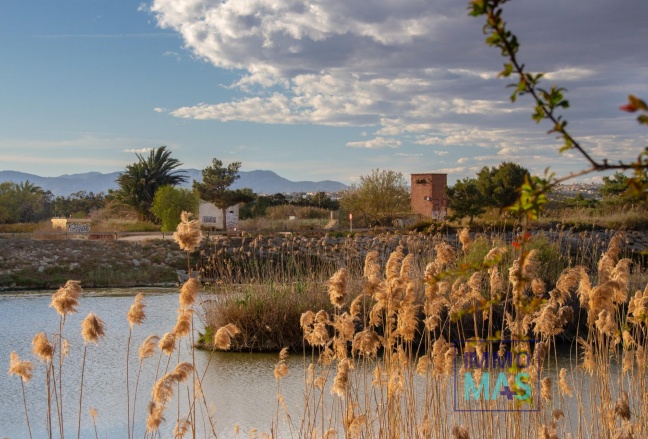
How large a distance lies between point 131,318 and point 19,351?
6.37 metres

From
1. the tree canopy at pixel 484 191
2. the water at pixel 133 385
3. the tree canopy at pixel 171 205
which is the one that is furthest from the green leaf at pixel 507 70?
the tree canopy at pixel 171 205

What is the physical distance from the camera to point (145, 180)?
36.3m

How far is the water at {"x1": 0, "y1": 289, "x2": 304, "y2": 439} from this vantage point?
6082 mm

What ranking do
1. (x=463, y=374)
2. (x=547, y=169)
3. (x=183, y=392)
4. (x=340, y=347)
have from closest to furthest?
(x=547, y=169), (x=340, y=347), (x=463, y=374), (x=183, y=392)

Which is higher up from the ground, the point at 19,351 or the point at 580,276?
the point at 580,276

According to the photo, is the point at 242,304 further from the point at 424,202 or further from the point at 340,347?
the point at 424,202

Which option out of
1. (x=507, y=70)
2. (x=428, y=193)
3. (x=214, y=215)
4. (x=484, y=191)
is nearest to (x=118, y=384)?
(x=507, y=70)

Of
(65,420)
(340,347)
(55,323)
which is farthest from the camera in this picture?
(55,323)

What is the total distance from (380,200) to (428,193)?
482 cm

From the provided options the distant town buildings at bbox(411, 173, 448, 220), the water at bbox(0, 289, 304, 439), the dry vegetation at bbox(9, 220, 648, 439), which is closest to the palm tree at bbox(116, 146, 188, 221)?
the distant town buildings at bbox(411, 173, 448, 220)

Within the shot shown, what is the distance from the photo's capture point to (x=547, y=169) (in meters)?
1.23

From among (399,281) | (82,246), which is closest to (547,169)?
(399,281)

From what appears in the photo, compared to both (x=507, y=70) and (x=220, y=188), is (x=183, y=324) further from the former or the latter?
(x=220, y=188)

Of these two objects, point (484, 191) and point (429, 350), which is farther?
point (484, 191)
